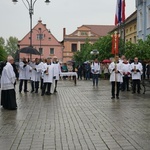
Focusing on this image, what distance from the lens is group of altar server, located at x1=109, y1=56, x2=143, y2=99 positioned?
53.3 feet

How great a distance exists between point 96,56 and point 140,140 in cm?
3726

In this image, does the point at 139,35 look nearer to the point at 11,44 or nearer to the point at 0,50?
the point at 0,50

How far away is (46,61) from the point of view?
1897 centimetres

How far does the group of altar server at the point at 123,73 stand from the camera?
16.2 metres

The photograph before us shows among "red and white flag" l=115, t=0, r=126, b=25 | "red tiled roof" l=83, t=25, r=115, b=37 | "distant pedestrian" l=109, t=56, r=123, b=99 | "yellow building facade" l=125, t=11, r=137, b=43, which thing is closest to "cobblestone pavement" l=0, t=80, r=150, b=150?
"distant pedestrian" l=109, t=56, r=123, b=99

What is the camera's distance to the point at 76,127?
8945mm

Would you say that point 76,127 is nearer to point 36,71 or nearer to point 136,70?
point 136,70

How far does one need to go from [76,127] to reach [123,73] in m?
11.7

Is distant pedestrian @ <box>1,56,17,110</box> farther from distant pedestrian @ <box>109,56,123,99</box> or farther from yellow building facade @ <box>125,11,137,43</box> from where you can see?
yellow building facade @ <box>125,11,137,43</box>

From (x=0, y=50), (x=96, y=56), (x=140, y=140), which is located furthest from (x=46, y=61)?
(x=0, y=50)

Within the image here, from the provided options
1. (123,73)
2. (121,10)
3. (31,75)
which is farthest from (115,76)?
(121,10)

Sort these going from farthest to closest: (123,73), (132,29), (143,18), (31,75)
Answer: 1. (132,29)
2. (143,18)
3. (123,73)
4. (31,75)

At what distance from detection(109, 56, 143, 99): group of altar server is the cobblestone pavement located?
10.2ft

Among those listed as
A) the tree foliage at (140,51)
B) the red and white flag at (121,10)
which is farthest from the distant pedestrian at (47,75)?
the red and white flag at (121,10)
